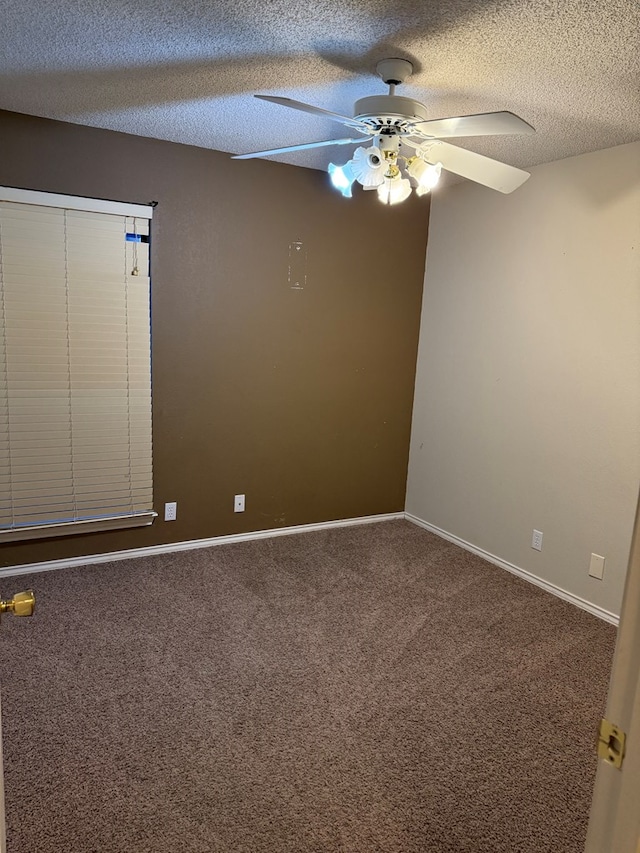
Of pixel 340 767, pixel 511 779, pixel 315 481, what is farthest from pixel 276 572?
pixel 511 779

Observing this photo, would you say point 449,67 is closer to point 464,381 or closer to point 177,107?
point 177,107

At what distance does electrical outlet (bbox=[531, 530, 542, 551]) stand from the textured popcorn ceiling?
217 cm

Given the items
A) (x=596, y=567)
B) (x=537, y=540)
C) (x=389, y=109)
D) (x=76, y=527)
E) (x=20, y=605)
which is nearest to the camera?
(x=20, y=605)

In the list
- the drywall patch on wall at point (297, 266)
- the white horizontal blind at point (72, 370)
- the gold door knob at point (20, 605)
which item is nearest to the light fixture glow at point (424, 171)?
the drywall patch on wall at point (297, 266)

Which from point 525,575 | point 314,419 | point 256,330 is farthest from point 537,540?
point 256,330

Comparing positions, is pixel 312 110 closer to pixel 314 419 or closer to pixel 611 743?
pixel 611 743

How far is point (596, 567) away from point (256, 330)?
2.46 m

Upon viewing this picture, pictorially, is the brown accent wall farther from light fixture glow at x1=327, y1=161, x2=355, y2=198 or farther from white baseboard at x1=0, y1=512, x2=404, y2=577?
light fixture glow at x1=327, y1=161, x2=355, y2=198

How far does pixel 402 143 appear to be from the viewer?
2342mm

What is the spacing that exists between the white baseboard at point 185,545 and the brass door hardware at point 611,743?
128 inches

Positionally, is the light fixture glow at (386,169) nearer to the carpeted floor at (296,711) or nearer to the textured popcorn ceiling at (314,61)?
the textured popcorn ceiling at (314,61)

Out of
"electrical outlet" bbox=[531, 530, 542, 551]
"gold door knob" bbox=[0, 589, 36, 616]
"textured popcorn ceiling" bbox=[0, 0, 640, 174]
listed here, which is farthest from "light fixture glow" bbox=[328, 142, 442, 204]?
"electrical outlet" bbox=[531, 530, 542, 551]

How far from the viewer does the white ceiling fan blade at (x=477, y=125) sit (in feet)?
6.16

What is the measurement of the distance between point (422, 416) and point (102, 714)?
2966mm
